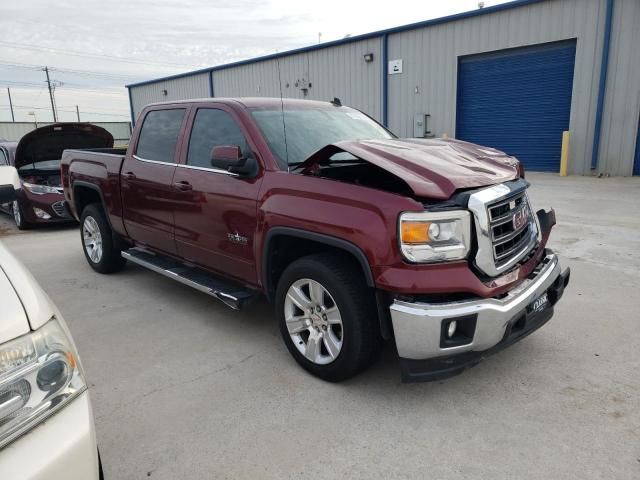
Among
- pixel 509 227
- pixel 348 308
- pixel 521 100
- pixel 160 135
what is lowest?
pixel 348 308

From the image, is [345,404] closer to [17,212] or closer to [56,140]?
[56,140]

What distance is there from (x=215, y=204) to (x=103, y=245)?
242cm

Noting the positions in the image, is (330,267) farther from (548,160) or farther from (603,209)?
(548,160)

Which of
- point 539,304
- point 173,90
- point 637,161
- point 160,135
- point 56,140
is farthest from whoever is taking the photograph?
point 173,90

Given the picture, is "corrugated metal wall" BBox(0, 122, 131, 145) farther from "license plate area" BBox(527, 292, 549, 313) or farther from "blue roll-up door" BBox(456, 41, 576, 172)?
"license plate area" BBox(527, 292, 549, 313)

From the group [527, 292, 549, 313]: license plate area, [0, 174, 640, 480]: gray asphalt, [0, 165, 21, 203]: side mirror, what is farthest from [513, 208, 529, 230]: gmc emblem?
[0, 165, 21, 203]: side mirror

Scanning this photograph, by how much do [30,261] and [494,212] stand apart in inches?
236

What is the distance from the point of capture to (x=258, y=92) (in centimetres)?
2130

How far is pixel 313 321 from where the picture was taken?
3.07 m

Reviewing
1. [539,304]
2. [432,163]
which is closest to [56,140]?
[432,163]

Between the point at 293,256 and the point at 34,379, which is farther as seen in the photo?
the point at 293,256

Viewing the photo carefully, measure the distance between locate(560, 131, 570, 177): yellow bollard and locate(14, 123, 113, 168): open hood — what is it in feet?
36.5

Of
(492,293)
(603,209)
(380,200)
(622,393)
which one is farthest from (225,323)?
(603,209)

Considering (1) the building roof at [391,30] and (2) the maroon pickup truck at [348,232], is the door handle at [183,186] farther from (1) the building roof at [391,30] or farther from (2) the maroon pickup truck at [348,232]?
(1) the building roof at [391,30]
